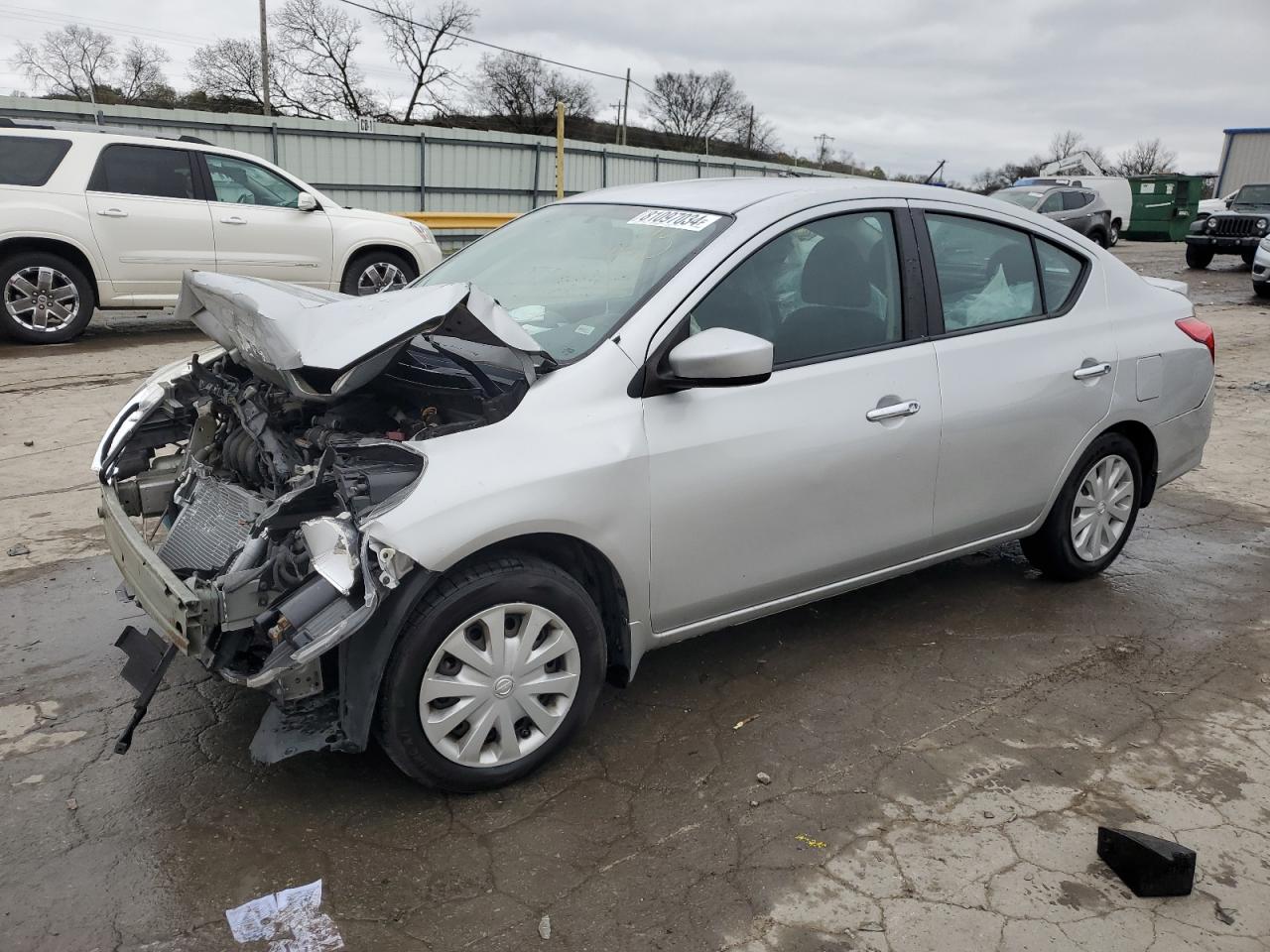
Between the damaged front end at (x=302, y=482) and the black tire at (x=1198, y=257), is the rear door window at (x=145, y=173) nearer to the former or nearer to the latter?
the damaged front end at (x=302, y=482)

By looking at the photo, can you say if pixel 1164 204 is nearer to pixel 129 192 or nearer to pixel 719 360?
pixel 129 192

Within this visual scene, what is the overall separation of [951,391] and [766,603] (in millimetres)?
1077

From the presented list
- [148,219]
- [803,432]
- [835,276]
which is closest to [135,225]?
[148,219]

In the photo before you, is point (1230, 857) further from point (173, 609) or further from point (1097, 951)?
point (173, 609)

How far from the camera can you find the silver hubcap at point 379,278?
36.1ft

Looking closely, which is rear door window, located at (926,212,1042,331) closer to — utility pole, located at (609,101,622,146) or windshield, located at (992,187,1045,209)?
windshield, located at (992,187,1045,209)

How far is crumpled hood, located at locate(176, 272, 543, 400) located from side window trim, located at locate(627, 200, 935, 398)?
0.35 metres

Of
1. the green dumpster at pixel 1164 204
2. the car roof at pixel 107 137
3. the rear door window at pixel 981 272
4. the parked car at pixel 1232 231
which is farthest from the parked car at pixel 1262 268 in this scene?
the car roof at pixel 107 137

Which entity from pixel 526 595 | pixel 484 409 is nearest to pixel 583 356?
pixel 484 409

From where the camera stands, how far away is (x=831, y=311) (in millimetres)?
3641

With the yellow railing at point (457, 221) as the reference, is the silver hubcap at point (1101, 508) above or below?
below

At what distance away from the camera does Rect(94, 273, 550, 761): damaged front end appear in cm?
265

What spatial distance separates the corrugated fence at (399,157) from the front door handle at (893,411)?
568 inches

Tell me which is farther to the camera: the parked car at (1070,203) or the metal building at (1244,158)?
the metal building at (1244,158)
